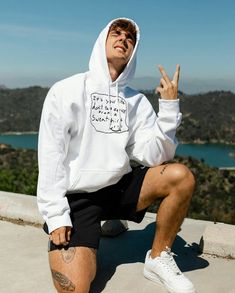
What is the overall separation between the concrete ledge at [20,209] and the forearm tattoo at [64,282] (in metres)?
1.24

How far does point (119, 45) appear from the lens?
8.16 ft

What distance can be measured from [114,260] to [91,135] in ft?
2.83

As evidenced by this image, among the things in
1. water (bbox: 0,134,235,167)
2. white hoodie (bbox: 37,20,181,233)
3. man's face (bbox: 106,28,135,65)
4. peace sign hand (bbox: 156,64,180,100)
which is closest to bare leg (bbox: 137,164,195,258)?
white hoodie (bbox: 37,20,181,233)

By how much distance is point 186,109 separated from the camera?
55.4 m

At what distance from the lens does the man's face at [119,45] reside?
2488 millimetres

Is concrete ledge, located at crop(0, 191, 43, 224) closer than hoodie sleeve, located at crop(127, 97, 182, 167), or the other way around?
hoodie sleeve, located at crop(127, 97, 182, 167)

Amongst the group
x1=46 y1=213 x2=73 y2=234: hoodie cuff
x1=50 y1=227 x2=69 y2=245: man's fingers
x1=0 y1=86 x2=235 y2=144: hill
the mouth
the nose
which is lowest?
x1=0 y1=86 x2=235 y2=144: hill

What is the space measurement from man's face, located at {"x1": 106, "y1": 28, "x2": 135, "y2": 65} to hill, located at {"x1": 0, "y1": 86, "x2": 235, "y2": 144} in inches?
1711

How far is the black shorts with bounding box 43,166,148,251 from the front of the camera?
235 centimetres

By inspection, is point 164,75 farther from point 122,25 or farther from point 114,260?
point 114,260

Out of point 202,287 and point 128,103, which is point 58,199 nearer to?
point 128,103

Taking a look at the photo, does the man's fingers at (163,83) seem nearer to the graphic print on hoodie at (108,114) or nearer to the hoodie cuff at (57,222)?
the graphic print on hoodie at (108,114)

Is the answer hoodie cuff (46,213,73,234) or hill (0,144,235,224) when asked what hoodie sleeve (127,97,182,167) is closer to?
hoodie cuff (46,213,73,234)

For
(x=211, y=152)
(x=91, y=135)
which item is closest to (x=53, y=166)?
(x=91, y=135)
